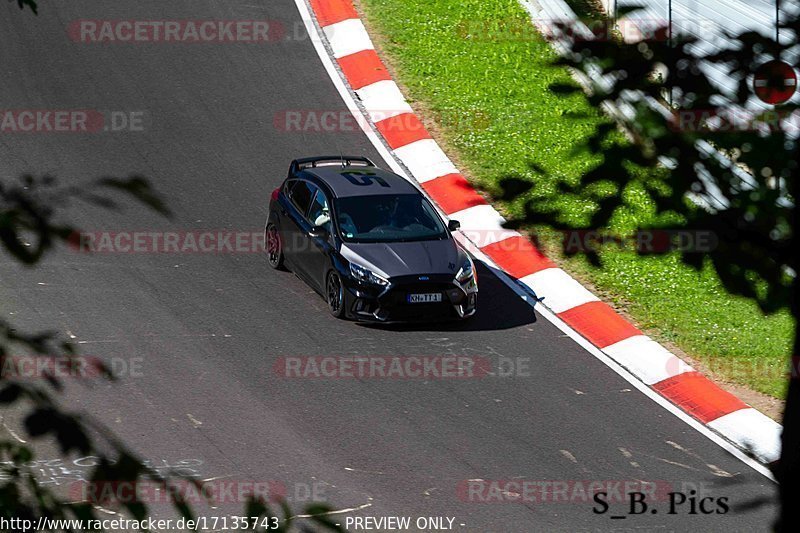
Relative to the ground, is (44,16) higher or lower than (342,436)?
higher

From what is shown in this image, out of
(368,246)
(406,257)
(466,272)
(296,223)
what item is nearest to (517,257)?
(466,272)

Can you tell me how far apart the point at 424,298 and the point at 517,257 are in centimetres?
232

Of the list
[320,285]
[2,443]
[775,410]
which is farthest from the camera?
[320,285]

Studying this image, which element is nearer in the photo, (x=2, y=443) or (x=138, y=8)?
(x=2, y=443)

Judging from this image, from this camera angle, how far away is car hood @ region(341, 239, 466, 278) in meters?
13.1

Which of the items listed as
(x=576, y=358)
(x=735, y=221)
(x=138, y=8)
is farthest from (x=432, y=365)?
(x=138, y=8)

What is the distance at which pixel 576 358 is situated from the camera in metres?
12.7

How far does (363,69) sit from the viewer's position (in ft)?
61.4

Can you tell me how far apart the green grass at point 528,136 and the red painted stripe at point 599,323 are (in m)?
0.25

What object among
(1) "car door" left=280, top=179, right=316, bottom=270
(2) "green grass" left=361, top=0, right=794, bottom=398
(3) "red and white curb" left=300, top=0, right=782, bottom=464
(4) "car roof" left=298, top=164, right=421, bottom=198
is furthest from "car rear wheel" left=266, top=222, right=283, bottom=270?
(2) "green grass" left=361, top=0, right=794, bottom=398

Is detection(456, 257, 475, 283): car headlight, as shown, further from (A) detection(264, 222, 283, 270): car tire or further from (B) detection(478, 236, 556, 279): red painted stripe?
(A) detection(264, 222, 283, 270): car tire

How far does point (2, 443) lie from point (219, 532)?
6.12m

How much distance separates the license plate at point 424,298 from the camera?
13062 millimetres

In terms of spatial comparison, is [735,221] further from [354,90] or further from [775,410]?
[354,90]
